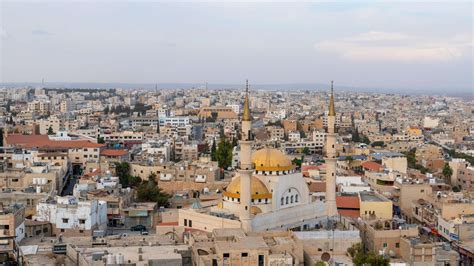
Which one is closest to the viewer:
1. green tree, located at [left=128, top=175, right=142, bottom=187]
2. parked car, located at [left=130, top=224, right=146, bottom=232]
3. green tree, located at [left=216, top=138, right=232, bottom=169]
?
parked car, located at [left=130, top=224, right=146, bottom=232]

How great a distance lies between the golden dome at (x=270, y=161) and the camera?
2384 cm

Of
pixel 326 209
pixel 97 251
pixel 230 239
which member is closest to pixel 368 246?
pixel 326 209

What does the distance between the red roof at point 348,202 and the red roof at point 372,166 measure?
9299mm

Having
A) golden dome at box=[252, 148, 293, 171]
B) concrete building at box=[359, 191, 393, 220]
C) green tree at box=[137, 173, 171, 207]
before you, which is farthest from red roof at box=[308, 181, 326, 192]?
golden dome at box=[252, 148, 293, 171]

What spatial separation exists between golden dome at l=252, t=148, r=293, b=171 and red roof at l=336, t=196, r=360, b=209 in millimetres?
4612

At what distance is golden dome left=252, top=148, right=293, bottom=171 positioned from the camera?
23844 mm

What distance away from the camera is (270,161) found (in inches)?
943

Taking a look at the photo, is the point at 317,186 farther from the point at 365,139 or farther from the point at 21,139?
the point at 365,139

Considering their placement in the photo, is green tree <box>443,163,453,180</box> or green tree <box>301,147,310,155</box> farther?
green tree <box>301,147,310,155</box>

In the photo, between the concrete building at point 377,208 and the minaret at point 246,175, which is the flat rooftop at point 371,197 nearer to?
the concrete building at point 377,208

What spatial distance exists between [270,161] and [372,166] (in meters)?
16.2

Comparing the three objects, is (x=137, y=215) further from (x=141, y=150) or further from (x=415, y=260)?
(x=141, y=150)

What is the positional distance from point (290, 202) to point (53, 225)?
8.21m

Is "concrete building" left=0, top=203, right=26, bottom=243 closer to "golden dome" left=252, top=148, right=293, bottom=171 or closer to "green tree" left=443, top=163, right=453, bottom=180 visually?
"golden dome" left=252, top=148, right=293, bottom=171
